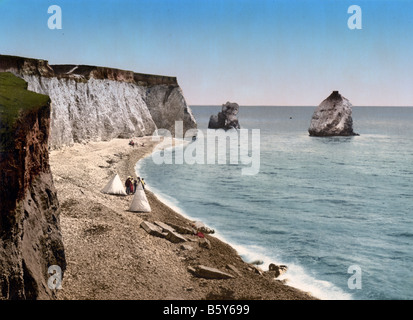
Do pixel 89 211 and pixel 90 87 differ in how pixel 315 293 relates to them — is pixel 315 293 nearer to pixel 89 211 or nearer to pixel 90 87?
pixel 89 211

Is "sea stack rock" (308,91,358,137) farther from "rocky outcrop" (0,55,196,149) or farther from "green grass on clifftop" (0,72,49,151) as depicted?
"green grass on clifftop" (0,72,49,151)

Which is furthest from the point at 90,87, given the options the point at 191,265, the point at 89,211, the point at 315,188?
the point at 191,265

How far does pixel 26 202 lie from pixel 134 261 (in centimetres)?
677

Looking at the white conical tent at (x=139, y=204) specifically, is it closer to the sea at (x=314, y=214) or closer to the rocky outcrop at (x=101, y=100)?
the sea at (x=314, y=214)

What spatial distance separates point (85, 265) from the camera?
16.8 metres

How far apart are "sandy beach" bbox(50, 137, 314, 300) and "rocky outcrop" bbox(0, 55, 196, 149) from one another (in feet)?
89.2

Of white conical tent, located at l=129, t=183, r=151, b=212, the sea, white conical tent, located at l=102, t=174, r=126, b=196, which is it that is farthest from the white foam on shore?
white conical tent, located at l=102, t=174, r=126, b=196

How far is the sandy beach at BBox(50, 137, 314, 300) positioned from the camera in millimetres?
15906

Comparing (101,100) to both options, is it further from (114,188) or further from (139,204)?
(139,204)

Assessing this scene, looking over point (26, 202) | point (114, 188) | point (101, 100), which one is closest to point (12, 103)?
point (26, 202)

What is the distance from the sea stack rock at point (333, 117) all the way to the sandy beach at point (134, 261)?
297 ft

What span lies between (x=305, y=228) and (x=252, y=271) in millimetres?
11255

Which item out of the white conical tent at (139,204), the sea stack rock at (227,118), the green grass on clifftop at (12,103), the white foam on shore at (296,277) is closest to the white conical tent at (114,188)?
the white conical tent at (139,204)
